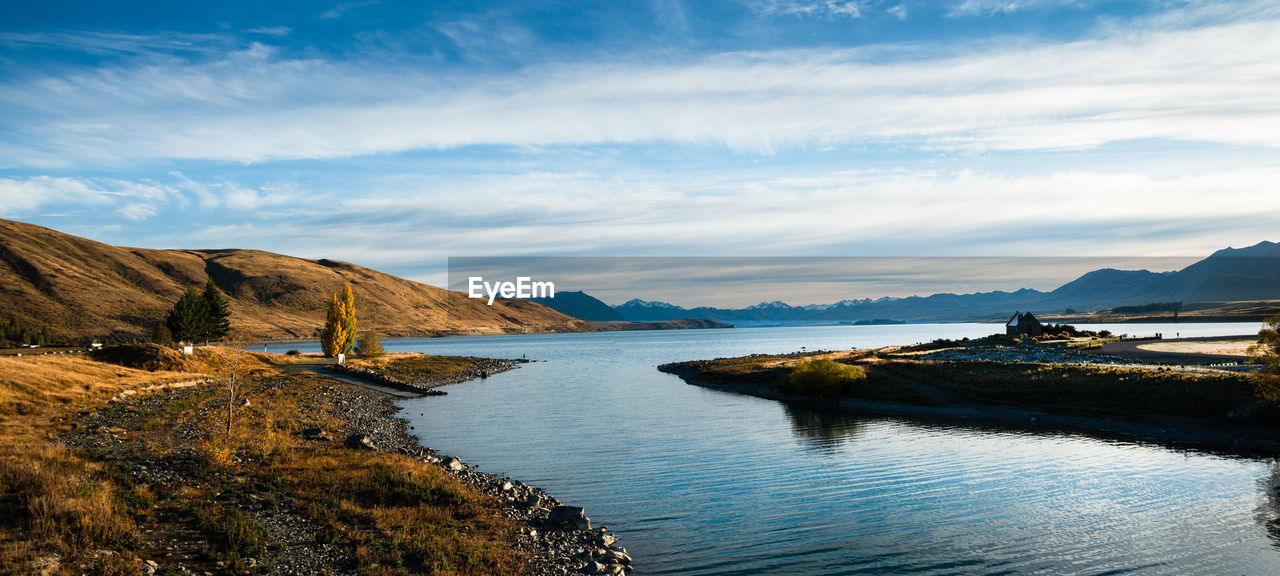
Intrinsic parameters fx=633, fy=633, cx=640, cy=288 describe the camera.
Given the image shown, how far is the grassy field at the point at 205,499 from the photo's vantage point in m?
15.7

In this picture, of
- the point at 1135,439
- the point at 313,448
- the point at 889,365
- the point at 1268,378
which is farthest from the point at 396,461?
the point at 889,365

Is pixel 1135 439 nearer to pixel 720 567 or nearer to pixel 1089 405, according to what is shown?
pixel 1089 405

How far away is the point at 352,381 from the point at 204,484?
6400 centimetres

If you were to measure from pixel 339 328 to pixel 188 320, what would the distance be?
67.8 feet

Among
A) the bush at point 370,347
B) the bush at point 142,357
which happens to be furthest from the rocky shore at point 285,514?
the bush at point 370,347

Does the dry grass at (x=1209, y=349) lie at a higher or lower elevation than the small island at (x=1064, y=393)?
higher

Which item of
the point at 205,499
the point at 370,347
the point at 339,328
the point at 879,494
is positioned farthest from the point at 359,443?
the point at 370,347

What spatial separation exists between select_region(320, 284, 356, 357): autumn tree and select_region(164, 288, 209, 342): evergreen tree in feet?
55.2

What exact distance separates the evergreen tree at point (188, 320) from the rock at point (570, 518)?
93.3 metres

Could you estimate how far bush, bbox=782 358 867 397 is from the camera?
229 feet

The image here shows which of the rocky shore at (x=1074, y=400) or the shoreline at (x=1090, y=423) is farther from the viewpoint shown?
the rocky shore at (x=1074, y=400)

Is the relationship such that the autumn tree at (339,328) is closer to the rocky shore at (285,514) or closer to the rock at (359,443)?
the rocky shore at (285,514)

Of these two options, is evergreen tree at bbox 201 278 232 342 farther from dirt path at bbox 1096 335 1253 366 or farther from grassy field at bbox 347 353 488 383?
dirt path at bbox 1096 335 1253 366

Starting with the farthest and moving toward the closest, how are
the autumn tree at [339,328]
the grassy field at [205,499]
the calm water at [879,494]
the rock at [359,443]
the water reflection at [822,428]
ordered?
the autumn tree at [339,328], the water reflection at [822,428], the rock at [359,443], the calm water at [879,494], the grassy field at [205,499]
